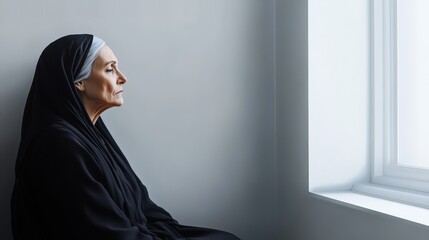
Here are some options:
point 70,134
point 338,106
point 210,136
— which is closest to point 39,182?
point 70,134

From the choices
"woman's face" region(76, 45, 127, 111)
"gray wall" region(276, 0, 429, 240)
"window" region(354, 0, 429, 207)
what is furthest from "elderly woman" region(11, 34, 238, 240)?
"window" region(354, 0, 429, 207)

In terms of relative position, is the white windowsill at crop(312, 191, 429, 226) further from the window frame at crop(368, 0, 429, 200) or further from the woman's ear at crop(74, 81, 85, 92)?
the woman's ear at crop(74, 81, 85, 92)

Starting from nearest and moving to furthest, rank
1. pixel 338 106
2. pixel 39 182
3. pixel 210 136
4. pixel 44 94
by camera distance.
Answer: pixel 39 182 → pixel 44 94 → pixel 338 106 → pixel 210 136

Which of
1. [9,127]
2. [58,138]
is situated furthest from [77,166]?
[9,127]

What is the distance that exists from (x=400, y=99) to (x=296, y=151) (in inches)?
17.6

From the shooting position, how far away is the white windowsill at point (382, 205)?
4.58 feet

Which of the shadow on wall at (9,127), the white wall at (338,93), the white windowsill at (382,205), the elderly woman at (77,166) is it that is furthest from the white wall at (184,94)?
the white windowsill at (382,205)

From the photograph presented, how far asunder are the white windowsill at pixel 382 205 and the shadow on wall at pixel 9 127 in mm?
1147

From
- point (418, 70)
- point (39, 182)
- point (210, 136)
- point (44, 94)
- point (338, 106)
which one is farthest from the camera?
point (210, 136)

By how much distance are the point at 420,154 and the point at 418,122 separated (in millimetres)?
115

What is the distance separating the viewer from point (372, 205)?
1573 mm

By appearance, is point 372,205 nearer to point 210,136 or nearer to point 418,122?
point 418,122

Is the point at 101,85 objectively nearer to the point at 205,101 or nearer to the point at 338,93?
the point at 205,101

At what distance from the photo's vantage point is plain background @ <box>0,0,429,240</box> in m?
1.78
